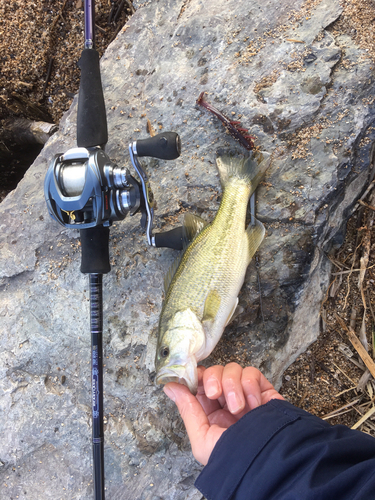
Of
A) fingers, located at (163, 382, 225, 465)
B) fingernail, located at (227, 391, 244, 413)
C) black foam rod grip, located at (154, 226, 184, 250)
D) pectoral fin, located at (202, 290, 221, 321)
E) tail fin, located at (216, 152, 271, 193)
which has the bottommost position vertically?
fingers, located at (163, 382, 225, 465)

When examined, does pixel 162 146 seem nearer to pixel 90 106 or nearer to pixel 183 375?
pixel 90 106

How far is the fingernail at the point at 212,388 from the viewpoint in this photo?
1.73 metres

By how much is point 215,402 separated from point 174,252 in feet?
3.43

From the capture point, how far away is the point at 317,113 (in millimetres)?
2377

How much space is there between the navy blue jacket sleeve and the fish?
0.57m

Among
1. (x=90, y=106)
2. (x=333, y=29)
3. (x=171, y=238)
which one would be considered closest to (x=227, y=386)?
(x=171, y=238)

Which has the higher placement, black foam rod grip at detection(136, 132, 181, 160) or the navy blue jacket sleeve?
black foam rod grip at detection(136, 132, 181, 160)

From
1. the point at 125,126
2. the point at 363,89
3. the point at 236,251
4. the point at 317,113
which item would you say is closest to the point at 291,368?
the point at 236,251

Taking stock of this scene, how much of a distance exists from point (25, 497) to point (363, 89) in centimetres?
382

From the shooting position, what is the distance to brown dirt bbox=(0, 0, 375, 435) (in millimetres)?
2711

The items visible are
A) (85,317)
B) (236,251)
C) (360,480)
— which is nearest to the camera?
(360,480)

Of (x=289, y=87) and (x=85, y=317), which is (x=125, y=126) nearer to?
(x=289, y=87)

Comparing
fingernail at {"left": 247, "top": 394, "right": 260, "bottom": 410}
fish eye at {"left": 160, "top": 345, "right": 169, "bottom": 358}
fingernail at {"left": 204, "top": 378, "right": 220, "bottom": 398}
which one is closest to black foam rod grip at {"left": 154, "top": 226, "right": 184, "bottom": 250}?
fish eye at {"left": 160, "top": 345, "right": 169, "bottom": 358}

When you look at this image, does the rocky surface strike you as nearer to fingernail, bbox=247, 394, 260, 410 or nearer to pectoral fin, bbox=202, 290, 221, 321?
pectoral fin, bbox=202, 290, 221, 321
